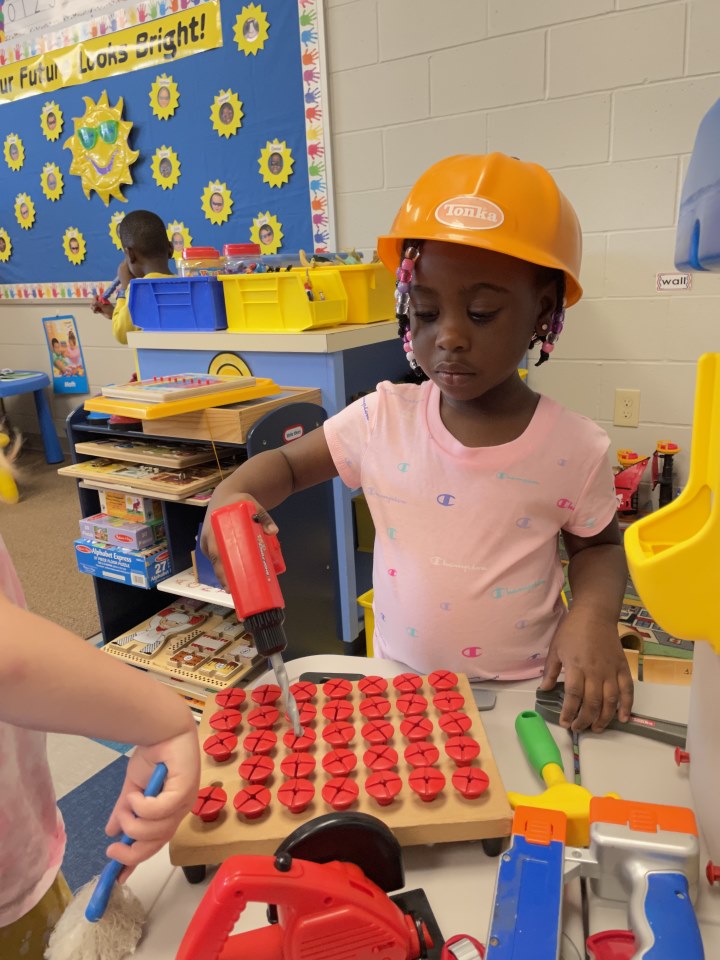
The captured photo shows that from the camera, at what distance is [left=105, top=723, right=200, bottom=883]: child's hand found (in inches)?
16.1

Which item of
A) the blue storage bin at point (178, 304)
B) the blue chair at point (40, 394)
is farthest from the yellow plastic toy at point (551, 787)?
the blue chair at point (40, 394)

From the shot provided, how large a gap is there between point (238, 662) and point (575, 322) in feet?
4.16

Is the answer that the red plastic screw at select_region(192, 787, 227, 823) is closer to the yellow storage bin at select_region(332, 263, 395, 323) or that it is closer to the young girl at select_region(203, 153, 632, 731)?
the young girl at select_region(203, 153, 632, 731)

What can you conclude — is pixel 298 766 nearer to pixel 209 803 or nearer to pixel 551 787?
pixel 209 803

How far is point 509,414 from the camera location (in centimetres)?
79

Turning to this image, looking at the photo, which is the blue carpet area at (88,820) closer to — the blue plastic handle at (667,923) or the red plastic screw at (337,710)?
the red plastic screw at (337,710)

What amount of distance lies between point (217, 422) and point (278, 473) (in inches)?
24.3

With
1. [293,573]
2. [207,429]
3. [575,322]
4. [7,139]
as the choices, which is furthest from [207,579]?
[7,139]

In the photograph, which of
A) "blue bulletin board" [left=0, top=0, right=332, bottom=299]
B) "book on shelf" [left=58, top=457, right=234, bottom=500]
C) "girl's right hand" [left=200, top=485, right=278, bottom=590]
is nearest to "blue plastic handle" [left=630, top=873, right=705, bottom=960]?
"girl's right hand" [left=200, top=485, right=278, bottom=590]

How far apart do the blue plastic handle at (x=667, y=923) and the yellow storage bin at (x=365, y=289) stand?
4.84 ft

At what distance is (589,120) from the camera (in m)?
1.79

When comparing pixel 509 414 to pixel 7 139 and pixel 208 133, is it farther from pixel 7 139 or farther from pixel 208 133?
pixel 7 139

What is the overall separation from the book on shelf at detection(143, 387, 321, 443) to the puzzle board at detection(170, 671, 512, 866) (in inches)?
34.0

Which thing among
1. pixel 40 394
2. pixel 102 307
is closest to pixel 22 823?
pixel 102 307
